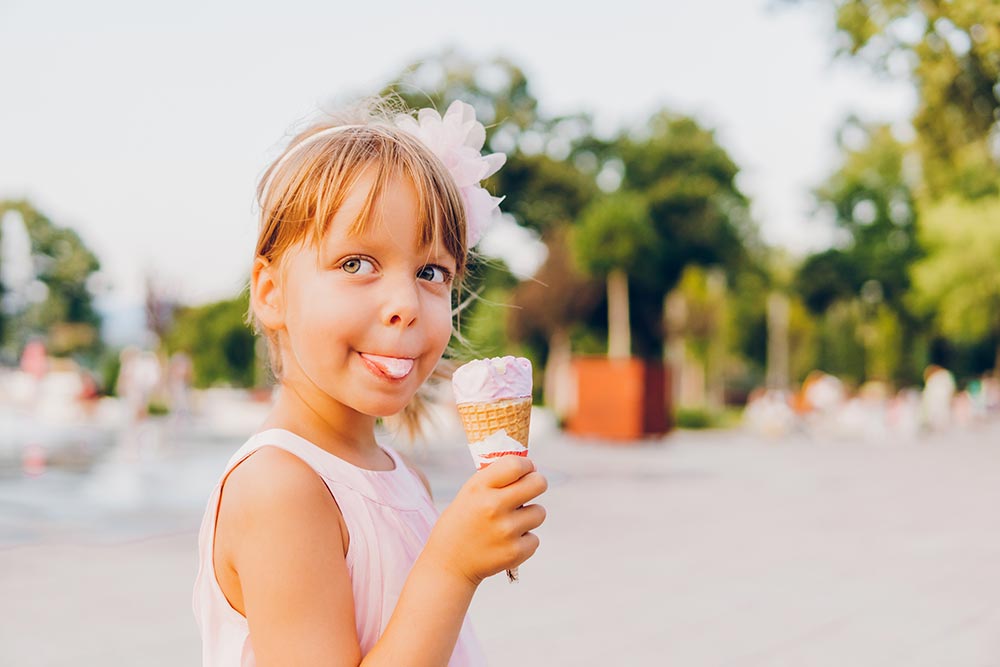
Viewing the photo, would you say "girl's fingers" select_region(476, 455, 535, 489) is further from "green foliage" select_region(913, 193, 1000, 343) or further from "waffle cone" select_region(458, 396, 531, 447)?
"green foliage" select_region(913, 193, 1000, 343)

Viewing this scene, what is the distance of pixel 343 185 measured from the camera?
4.42 feet

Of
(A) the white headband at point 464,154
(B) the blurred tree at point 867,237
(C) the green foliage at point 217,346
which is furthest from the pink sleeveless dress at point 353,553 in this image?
(C) the green foliage at point 217,346

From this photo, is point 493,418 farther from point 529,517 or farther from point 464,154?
point 464,154

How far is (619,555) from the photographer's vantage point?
7566 mm

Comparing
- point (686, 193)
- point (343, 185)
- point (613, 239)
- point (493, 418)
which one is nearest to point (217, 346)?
point (686, 193)

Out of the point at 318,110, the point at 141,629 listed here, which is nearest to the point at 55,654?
the point at 141,629

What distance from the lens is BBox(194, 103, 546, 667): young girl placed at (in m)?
1.21

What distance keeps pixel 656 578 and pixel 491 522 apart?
581 centimetres

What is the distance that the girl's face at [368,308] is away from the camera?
4.33 ft

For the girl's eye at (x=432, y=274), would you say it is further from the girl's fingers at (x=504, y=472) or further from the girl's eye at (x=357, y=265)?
the girl's fingers at (x=504, y=472)

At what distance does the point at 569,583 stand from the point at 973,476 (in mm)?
10626

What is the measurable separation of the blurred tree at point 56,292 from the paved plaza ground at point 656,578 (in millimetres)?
48736

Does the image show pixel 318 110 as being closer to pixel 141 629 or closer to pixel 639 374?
pixel 141 629

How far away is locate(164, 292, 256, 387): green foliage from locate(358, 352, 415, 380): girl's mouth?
4545 cm
